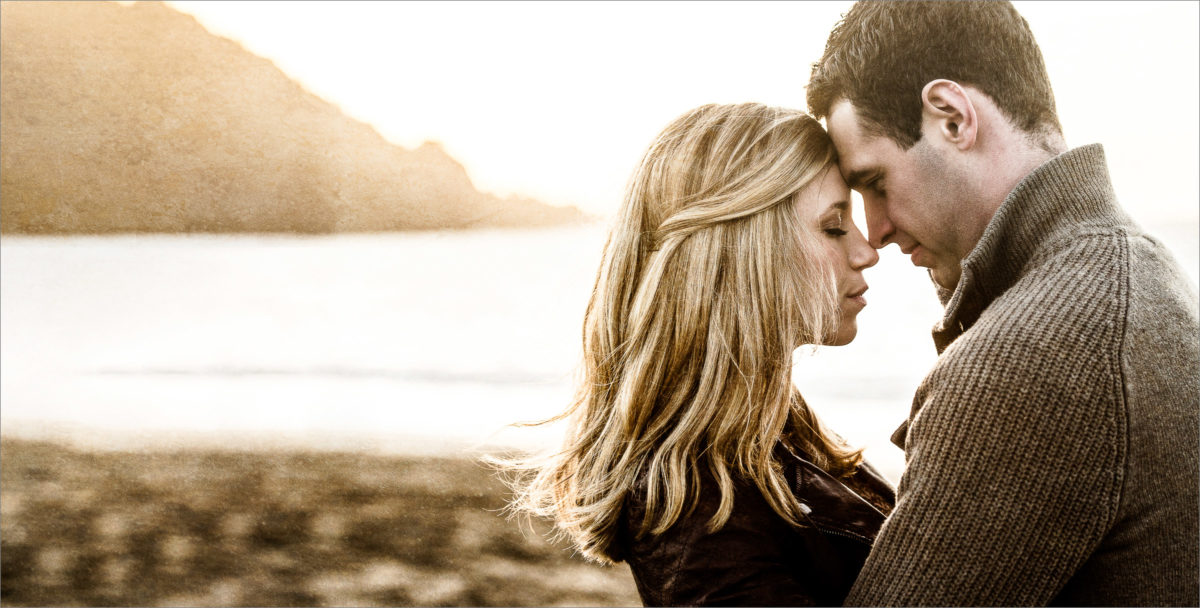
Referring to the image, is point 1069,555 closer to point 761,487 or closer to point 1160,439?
point 1160,439

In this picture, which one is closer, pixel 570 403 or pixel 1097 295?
pixel 1097 295

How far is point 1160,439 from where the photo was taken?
0.86 m

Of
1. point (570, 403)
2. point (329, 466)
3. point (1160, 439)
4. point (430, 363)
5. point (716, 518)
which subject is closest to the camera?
point (1160, 439)

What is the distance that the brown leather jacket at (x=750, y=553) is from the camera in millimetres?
989

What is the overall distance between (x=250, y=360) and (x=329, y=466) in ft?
2.29

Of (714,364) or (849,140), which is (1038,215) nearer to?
(849,140)

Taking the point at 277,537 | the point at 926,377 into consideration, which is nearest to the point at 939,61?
the point at 926,377

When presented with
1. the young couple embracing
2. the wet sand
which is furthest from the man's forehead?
the wet sand

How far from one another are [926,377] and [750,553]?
0.29 m

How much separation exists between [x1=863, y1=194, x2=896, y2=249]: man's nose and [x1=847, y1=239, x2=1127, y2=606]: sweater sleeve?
15.3 inches

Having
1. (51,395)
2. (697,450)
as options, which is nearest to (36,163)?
(51,395)

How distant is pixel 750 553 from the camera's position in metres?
1.01

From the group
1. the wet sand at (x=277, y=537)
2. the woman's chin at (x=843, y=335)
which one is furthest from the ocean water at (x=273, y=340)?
the woman's chin at (x=843, y=335)

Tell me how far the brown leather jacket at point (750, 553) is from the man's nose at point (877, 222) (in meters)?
0.42
